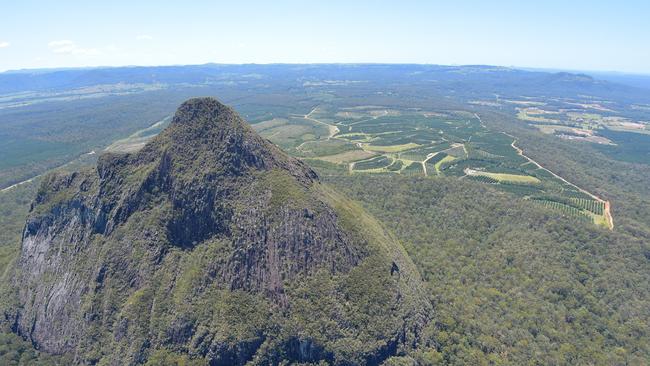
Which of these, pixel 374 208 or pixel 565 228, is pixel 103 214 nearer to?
pixel 374 208

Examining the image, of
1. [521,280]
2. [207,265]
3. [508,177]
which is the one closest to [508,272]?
[521,280]

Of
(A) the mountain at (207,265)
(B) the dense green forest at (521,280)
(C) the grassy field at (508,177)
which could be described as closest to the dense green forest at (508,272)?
(B) the dense green forest at (521,280)

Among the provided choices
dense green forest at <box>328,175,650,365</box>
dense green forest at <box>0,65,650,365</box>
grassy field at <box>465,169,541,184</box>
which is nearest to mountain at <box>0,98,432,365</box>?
dense green forest at <box>0,65,650,365</box>

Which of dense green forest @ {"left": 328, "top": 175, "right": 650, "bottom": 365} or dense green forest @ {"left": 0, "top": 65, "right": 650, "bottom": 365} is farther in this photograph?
dense green forest @ {"left": 328, "top": 175, "right": 650, "bottom": 365}

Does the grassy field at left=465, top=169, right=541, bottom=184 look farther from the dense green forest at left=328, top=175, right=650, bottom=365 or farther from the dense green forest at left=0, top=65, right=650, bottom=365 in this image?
the dense green forest at left=328, top=175, right=650, bottom=365

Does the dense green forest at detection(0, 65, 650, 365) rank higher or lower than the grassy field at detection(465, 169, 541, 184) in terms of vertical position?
lower

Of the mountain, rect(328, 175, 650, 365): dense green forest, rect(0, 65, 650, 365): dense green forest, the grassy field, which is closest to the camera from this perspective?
the mountain

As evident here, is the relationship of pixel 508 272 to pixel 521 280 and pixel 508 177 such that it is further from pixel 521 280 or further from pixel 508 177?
pixel 508 177

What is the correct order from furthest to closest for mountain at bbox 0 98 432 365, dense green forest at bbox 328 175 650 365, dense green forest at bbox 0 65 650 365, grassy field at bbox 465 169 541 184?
grassy field at bbox 465 169 541 184, dense green forest at bbox 328 175 650 365, dense green forest at bbox 0 65 650 365, mountain at bbox 0 98 432 365
